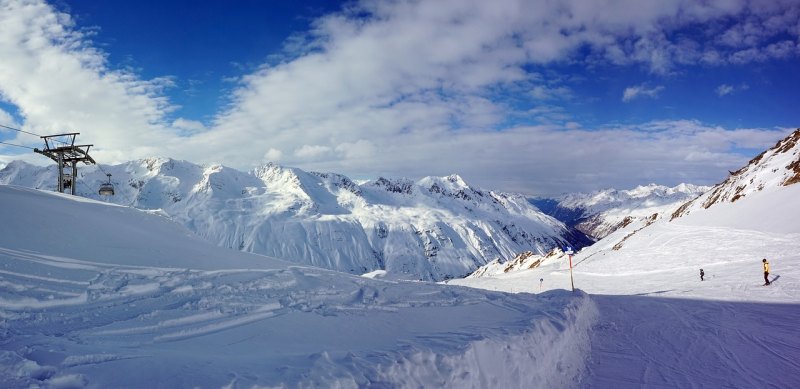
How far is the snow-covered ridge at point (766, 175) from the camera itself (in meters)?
48.7

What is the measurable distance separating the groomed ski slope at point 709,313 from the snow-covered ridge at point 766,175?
6670 millimetres

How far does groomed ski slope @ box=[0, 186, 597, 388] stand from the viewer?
19.2ft

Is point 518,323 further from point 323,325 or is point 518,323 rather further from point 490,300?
point 323,325

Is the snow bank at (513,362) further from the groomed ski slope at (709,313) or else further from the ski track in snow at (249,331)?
the groomed ski slope at (709,313)

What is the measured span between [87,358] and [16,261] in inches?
218

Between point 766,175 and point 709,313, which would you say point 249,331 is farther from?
point 766,175

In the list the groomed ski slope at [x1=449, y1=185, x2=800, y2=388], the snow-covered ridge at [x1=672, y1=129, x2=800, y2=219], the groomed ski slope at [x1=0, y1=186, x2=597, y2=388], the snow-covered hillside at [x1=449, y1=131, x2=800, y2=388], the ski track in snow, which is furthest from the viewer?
the snow-covered ridge at [x1=672, y1=129, x2=800, y2=219]

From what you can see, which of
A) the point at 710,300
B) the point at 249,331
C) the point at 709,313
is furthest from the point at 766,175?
the point at 249,331

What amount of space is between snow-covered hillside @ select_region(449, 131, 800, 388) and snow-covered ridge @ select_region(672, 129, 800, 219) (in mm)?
250

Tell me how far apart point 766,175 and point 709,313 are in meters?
50.5

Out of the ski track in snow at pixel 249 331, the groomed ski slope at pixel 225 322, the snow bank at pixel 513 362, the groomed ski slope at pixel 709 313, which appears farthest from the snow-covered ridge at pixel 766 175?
the ski track in snow at pixel 249 331

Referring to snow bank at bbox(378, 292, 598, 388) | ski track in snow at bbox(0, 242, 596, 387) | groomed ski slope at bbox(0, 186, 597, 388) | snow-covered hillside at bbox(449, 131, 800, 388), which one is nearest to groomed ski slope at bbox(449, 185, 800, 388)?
snow-covered hillside at bbox(449, 131, 800, 388)

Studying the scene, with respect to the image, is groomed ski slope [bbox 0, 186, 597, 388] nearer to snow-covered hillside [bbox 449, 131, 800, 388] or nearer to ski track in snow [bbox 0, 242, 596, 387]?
ski track in snow [bbox 0, 242, 596, 387]

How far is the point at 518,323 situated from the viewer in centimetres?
1046
